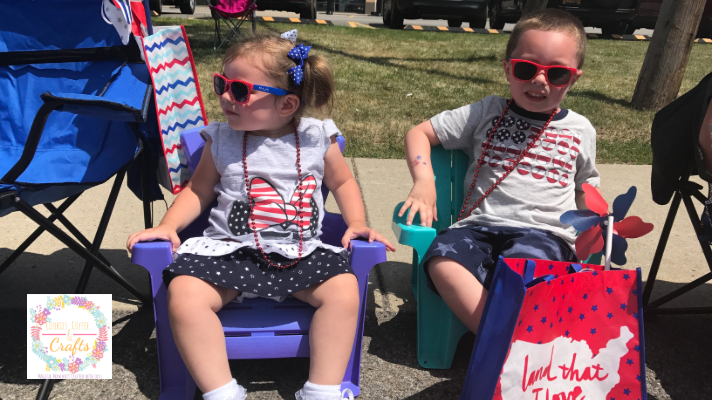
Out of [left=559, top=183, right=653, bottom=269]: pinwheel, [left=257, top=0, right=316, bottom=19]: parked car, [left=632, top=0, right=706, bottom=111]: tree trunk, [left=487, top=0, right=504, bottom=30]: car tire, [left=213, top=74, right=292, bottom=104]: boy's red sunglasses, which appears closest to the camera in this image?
[left=559, top=183, right=653, bottom=269]: pinwheel

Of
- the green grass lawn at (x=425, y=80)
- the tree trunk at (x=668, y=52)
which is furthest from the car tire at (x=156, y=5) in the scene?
the tree trunk at (x=668, y=52)

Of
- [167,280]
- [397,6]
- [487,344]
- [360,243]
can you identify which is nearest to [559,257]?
[487,344]

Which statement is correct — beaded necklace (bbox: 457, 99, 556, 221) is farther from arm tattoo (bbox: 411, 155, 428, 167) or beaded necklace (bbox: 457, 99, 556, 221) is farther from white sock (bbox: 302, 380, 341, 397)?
white sock (bbox: 302, 380, 341, 397)

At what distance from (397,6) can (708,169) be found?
9.85 m

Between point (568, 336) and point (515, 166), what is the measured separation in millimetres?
818

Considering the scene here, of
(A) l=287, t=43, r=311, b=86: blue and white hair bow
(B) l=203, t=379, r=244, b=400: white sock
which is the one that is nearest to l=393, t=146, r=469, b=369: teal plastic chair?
(A) l=287, t=43, r=311, b=86: blue and white hair bow

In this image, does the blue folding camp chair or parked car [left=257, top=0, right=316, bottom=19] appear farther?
parked car [left=257, top=0, right=316, bottom=19]

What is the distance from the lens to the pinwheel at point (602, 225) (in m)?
1.60

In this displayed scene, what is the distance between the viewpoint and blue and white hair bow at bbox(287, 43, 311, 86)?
1893mm

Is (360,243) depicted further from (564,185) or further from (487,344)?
(564,185)

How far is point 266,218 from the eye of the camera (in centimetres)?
198

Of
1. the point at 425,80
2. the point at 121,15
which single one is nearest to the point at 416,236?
the point at 121,15

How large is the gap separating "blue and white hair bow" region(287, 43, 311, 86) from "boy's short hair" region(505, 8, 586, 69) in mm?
774

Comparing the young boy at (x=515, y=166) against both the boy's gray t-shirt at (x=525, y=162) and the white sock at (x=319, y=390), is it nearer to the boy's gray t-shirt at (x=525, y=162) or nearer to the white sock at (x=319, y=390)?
the boy's gray t-shirt at (x=525, y=162)
